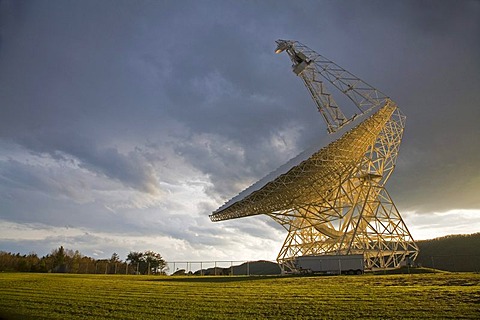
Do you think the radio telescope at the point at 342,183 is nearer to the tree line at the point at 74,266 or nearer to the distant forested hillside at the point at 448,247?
the tree line at the point at 74,266

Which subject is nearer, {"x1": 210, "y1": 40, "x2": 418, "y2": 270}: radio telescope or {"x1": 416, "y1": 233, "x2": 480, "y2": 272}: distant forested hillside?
{"x1": 210, "y1": 40, "x2": 418, "y2": 270}: radio telescope

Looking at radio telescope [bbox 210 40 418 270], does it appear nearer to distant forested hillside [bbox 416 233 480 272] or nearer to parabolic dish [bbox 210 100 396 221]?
parabolic dish [bbox 210 100 396 221]

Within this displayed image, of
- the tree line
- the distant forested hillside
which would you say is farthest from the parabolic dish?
the distant forested hillside

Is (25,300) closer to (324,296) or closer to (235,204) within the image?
(324,296)

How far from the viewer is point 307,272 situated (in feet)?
115

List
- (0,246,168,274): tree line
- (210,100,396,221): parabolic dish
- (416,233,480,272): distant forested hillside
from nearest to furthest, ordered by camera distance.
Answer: (210,100,396,221): parabolic dish → (0,246,168,274): tree line → (416,233,480,272): distant forested hillside

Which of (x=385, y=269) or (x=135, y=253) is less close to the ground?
(x=135, y=253)

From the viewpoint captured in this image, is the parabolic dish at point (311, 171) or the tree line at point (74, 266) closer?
the parabolic dish at point (311, 171)

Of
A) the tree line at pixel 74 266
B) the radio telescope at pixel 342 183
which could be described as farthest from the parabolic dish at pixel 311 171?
the tree line at pixel 74 266

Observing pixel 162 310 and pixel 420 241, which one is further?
pixel 420 241

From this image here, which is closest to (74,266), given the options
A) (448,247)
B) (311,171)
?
(311,171)

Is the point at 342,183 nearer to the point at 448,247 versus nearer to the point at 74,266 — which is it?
the point at 74,266

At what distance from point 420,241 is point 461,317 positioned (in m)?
108

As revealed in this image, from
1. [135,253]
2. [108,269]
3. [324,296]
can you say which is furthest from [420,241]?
[324,296]
